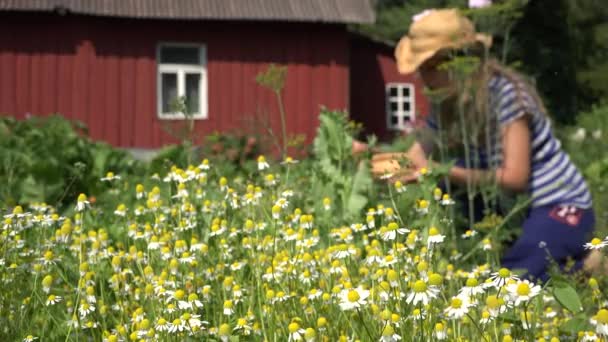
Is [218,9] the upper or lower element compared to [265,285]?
upper

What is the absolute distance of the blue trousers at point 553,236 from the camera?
4008mm

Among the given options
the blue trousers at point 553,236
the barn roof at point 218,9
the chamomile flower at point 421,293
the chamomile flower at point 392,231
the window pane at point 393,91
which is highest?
the barn roof at point 218,9

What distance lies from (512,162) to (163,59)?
38.0 feet

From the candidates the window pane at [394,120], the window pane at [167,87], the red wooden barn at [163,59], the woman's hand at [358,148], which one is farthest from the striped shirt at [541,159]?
the window pane at [394,120]

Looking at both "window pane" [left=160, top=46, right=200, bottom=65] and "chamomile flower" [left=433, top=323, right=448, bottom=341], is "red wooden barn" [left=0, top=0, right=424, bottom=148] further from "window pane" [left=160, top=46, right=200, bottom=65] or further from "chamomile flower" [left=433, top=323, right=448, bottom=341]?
"chamomile flower" [left=433, top=323, right=448, bottom=341]

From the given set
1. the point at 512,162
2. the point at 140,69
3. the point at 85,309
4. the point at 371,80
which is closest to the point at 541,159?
the point at 512,162

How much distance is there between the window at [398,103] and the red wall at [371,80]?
0.49 ft

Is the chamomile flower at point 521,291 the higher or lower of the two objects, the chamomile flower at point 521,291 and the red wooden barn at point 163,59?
the lower

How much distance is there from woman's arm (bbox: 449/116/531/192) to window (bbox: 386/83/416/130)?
14.9m

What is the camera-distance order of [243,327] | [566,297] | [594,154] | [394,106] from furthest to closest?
1. [394,106]
2. [594,154]
3. [243,327]
4. [566,297]

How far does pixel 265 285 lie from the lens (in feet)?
7.49

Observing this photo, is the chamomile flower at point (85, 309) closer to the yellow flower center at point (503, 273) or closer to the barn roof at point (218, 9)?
the yellow flower center at point (503, 273)

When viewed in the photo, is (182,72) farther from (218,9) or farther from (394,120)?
(394,120)

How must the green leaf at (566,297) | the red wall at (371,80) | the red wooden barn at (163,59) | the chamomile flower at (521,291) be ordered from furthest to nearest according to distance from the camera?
the red wall at (371,80), the red wooden barn at (163,59), the green leaf at (566,297), the chamomile flower at (521,291)
